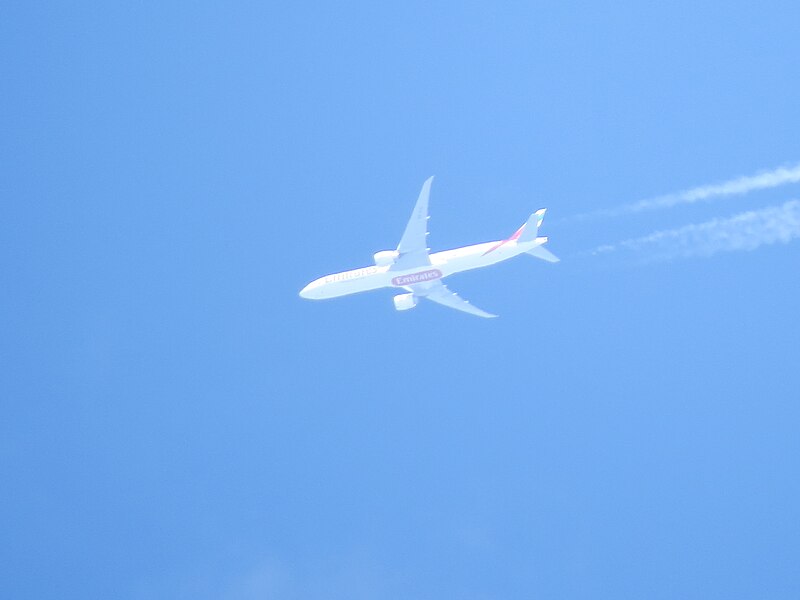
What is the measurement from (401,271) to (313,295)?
4.83m

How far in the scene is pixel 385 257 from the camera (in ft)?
241

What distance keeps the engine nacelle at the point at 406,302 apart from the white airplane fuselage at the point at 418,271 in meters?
1.30

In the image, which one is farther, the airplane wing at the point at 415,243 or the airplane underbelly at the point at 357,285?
the airplane underbelly at the point at 357,285

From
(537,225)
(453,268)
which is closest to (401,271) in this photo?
(453,268)

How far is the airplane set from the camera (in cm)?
7156

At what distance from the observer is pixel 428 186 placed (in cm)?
6919

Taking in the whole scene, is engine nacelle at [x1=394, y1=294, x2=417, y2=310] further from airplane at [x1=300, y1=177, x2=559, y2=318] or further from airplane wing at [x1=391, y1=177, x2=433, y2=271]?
airplane wing at [x1=391, y1=177, x2=433, y2=271]

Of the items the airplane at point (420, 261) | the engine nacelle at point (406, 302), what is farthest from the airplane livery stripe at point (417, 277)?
the engine nacelle at point (406, 302)

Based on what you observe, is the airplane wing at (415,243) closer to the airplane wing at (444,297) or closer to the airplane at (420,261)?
the airplane at (420,261)

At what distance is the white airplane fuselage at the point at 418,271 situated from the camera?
235ft

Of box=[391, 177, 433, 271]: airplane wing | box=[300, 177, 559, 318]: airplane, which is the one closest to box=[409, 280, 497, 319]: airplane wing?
box=[300, 177, 559, 318]: airplane

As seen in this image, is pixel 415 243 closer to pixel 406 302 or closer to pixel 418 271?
pixel 418 271

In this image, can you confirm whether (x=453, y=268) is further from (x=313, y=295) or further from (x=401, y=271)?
(x=313, y=295)

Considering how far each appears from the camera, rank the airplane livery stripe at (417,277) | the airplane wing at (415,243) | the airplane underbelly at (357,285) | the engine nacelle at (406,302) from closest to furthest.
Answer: the airplane wing at (415,243), the airplane livery stripe at (417,277), the airplane underbelly at (357,285), the engine nacelle at (406,302)
